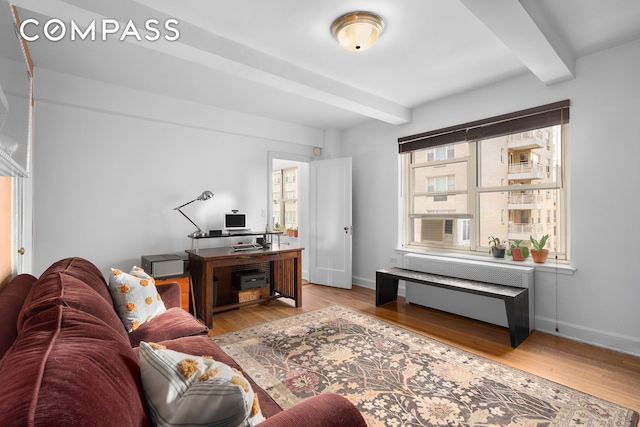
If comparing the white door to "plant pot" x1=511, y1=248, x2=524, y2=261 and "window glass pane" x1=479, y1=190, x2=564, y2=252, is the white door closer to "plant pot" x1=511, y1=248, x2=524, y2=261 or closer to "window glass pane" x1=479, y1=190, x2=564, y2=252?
"window glass pane" x1=479, y1=190, x2=564, y2=252

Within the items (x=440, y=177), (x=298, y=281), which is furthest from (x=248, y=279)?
(x=440, y=177)

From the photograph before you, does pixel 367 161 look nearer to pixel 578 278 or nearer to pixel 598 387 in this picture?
pixel 578 278

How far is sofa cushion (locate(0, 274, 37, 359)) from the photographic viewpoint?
1.04 m

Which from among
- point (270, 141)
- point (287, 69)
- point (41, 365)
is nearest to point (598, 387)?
point (41, 365)

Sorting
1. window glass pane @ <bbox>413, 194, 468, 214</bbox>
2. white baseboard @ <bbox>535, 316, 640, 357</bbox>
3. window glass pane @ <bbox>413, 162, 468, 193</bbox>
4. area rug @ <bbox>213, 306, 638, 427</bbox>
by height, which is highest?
window glass pane @ <bbox>413, 162, 468, 193</bbox>

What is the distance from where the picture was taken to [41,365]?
65cm

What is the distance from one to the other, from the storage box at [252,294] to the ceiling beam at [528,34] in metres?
3.61

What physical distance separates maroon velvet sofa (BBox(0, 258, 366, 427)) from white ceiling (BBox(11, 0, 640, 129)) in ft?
6.14

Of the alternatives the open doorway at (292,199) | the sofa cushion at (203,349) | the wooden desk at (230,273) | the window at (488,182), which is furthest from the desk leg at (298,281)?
the sofa cushion at (203,349)

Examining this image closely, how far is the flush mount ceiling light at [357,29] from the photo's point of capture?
2.26m

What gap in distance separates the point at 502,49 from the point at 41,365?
3554mm

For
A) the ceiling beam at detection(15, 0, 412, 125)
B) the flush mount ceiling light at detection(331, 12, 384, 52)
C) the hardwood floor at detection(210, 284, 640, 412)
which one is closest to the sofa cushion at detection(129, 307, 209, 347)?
the hardwood floor at detection(210, 284, 640, 412)

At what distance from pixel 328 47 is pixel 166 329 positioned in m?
2.52

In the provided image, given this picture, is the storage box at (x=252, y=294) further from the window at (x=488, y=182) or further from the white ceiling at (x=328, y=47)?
the white ceiling at (x=328, y=47)
